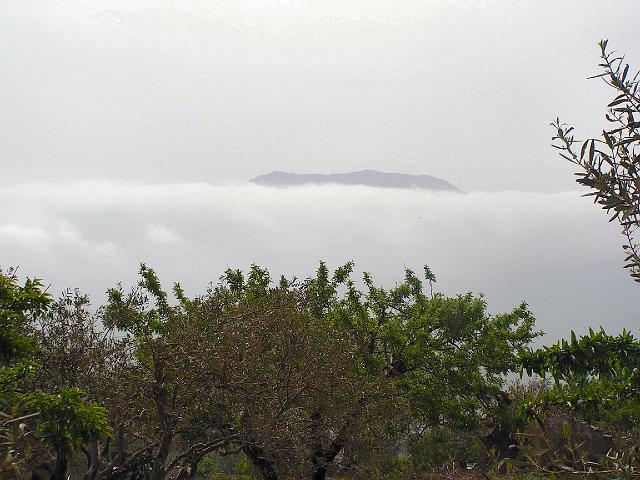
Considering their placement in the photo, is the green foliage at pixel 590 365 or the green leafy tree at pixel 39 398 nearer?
the green foliage at pixel 590 365

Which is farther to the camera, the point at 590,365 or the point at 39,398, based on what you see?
the point at 39,398

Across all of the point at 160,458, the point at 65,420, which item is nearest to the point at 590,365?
the point at 65,420

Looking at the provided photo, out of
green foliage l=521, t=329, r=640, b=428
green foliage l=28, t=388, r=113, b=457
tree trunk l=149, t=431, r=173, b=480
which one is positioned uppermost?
green foliage l=521, t=329, r=640, b=428

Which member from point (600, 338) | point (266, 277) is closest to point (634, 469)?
point (600, 338)

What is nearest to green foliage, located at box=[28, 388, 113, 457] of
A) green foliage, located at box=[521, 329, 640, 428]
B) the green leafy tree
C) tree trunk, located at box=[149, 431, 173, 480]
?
the green leafy tree

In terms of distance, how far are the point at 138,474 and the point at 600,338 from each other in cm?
1744

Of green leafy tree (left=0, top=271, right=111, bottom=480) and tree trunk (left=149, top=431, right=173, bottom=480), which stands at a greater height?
green leafy tree (left=0, top=271, right=111, bottom=480)

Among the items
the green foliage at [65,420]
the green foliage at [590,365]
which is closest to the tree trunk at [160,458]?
the green foliage at [65,420]

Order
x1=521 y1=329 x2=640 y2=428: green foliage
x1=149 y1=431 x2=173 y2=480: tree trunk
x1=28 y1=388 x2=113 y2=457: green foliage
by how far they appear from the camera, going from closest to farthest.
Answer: x1=521 y1=329 x2=640 y2=428: green foliage < x1=28 y1=388 x2=113 y2=457: green foliage < x1=149 y1=431 x2=173 y2=480: tree trunk

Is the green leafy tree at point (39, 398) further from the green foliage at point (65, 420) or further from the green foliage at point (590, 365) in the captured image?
the green foliage at point (590, 365)

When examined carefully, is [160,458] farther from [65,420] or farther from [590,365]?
[590,365]

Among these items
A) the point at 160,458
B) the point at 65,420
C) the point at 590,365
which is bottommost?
the point at 160,458

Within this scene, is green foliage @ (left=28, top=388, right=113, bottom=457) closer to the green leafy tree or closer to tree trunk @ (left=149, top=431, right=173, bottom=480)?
the green leafy tree

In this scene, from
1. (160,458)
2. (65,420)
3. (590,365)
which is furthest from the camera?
(160,458)
